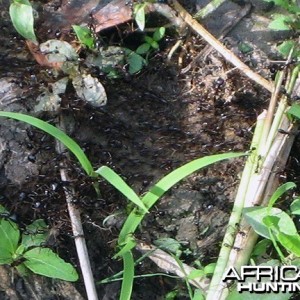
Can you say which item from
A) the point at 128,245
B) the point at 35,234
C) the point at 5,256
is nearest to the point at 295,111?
the point at 128,245

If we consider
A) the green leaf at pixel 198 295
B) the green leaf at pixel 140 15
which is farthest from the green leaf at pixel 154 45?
the green leaf at pixel 198 295

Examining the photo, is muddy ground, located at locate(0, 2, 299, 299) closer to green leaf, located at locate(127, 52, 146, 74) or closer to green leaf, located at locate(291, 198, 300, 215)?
green leaf, located at locate(127, 52, 146, 74)

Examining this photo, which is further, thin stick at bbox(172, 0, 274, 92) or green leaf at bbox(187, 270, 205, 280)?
thin stick at bbox(172, 0, 274, 92)

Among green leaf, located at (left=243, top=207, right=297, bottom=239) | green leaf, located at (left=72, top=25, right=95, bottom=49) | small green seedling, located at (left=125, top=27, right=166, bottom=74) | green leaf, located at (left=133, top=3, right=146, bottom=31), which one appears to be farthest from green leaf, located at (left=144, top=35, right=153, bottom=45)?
green leaf, located at (left=243, top=207, right=297, bottom=239)

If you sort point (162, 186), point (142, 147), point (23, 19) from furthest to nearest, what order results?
point (142, 147)
point (23, 19)
point (162, 186)

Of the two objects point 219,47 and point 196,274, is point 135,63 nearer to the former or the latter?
point 219,47

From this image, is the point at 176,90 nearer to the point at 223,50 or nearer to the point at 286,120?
the point at 223,50
